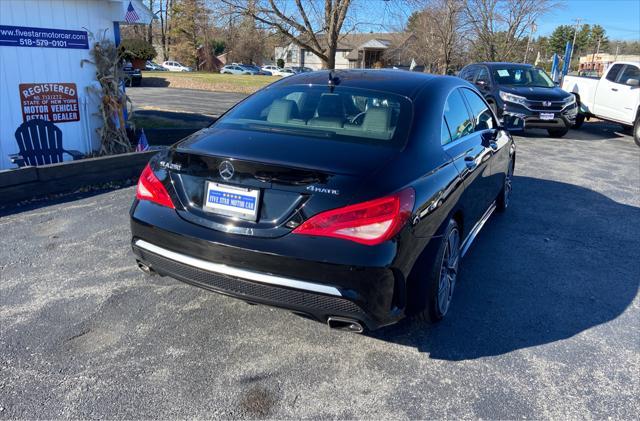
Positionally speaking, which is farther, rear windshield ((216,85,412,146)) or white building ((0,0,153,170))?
white building ((0,0,153,170))

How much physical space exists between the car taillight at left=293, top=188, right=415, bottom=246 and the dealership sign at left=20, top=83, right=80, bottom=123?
5998 millimetres

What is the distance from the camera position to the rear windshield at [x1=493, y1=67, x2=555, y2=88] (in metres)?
12.3

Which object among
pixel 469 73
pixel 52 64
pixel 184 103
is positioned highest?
pixel 469 73

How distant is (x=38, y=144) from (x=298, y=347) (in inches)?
226

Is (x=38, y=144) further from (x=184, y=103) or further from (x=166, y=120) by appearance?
(x=184, y=103)

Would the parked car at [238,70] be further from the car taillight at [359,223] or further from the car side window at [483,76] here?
the car taillight at [359,223]

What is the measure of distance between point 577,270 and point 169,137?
25.1 ft

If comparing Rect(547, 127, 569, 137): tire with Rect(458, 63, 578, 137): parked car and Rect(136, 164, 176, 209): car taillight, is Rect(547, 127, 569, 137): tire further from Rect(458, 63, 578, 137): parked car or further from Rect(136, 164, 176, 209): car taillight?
Rect(136, 164, 176, 209): car taillight

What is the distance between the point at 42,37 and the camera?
22.3 feet

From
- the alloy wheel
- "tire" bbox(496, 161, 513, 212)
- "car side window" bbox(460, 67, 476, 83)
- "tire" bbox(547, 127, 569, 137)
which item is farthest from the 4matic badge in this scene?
"car side window" bbox(460, 67, 476, 83)

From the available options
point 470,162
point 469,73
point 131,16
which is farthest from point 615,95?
point 131,16

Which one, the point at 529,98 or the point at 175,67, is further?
the point at 175,67

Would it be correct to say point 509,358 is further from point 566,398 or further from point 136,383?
point 136,383

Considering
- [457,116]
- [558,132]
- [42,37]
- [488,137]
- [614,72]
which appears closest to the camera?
[457,116]
